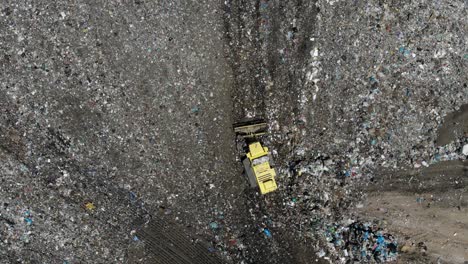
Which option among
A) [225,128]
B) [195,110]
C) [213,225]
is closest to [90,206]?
[213,225]

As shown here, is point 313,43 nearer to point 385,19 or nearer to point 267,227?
point 385,19

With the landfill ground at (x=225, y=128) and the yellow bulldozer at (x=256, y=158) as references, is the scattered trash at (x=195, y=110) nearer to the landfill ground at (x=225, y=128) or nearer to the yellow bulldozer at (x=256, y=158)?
the landfill ground at (x=225, y=128)

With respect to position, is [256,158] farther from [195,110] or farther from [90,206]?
[90,206]

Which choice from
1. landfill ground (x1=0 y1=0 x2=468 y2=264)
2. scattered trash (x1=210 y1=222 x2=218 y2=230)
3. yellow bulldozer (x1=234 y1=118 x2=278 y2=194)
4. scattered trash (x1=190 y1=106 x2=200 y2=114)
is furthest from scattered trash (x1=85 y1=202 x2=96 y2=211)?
yellow bulldozer (x1=234 y1=118 x2=278 y2=194)

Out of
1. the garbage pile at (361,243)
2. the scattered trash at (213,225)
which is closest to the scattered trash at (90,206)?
the scattered trash at (213,225)

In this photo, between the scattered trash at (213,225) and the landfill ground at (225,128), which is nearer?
the landfill ground at (225,128)

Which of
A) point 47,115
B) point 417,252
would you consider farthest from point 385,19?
point 47,115

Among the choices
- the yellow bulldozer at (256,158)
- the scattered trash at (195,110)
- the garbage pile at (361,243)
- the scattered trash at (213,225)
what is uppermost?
the scattered trash at (195,110)

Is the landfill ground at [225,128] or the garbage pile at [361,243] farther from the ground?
the landfill ground at [225,128]
